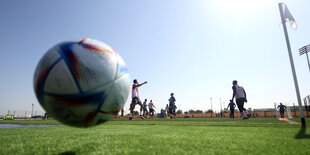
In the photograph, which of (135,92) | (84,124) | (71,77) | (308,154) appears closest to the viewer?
(71,77)

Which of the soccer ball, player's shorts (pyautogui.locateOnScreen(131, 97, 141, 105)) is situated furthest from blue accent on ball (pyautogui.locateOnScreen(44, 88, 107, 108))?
player's shorts (pyautogui.locateOnScreen(131, 97, 141, 105))

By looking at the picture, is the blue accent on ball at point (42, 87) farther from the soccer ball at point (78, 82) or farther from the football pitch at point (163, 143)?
the football pitch at point (163, 143)

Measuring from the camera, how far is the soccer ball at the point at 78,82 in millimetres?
1911

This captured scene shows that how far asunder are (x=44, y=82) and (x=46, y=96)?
17 cm

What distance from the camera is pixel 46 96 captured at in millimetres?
1985

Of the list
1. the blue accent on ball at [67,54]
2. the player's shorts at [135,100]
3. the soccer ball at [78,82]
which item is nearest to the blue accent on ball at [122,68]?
the soccer ball at [78,82]

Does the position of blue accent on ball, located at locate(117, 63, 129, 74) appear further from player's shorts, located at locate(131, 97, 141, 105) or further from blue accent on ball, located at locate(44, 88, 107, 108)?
player's shorts, located at locate(131, 97, 141, 105)

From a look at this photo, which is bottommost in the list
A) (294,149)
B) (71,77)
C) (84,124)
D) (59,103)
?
(294,149)

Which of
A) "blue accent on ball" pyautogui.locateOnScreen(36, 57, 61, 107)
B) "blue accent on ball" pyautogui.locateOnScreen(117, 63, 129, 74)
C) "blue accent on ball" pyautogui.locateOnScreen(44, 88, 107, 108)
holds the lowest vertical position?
"blue accent on ball" pyautogui.locateOnScreen(44, 88, 107, 108)

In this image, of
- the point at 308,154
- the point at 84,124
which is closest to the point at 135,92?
the point at 84,124

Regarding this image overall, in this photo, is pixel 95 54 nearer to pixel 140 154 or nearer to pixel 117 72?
pixel 117 72

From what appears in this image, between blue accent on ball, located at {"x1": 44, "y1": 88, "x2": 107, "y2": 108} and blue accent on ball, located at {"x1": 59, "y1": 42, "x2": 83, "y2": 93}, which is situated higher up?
blue accent on ball, located at {"x1": 59, "y1": 42, "x2": 83, "y2": 93}

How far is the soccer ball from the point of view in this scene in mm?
1911

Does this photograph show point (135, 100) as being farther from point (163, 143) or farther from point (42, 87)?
point (42, 87)
